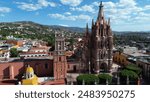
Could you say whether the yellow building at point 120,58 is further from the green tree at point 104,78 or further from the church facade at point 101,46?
the green tree at point 104,78

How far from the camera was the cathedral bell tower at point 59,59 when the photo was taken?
369 inches

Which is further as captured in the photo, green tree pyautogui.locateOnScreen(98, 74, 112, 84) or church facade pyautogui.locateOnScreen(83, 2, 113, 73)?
church facade pyautogui.locateOnScreen(83, 2, 113, 73)

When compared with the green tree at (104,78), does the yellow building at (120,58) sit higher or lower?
higher

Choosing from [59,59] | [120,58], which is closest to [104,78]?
[59,59]

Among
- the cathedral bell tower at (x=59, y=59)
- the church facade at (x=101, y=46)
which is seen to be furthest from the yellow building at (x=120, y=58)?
the cathedral bell tower at (x=59, y=59)

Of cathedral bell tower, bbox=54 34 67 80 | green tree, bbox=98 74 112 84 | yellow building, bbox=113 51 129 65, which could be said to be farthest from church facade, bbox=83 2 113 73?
green tree, bbox=98 74 112 84

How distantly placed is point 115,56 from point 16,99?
1019 cm

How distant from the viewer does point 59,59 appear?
974 cm

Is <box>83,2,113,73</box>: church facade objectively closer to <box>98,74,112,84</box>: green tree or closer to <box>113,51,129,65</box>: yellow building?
<box>113,51,129,65</box>: yellow building

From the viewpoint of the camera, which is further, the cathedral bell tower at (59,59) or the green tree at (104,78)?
the cathedral bell tower at (59,59)

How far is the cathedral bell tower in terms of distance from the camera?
9378 millimetres

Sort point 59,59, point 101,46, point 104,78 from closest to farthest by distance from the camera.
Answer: point 104,78 < point 59,59 < point 101,46

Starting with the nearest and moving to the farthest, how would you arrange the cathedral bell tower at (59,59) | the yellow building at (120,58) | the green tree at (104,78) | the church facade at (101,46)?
the green tree at (104,78) → the cathedral bell tower at (59,59) → the church facade at (101,46) → the yellow building at (120,58)

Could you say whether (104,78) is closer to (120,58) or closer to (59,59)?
(59,59)
